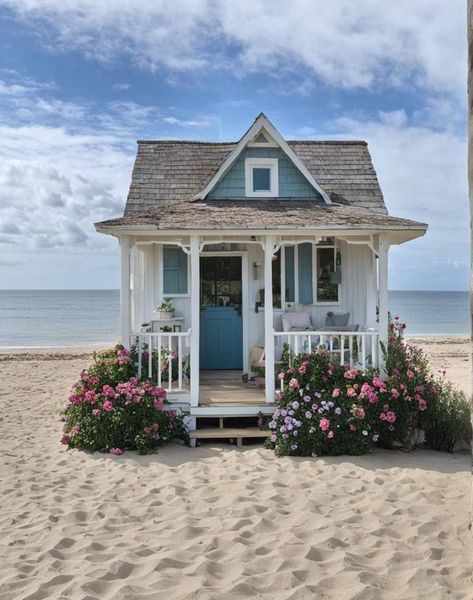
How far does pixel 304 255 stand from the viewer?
36.9ft

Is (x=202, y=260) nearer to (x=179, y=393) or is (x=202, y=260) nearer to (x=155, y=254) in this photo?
(x=155, y=254)

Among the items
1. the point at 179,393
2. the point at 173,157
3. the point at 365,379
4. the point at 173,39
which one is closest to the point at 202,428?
the point at 179,393

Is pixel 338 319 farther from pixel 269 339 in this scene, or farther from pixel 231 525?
pixel 231 525

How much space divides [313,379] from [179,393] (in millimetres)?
2233

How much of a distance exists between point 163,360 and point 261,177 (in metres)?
4.32

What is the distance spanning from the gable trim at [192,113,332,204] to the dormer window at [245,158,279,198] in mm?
330

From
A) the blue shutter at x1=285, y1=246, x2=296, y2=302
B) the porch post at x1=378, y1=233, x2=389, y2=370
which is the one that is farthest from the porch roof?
the blue shutter at x1=285, y1=246, x2=296, y2=302

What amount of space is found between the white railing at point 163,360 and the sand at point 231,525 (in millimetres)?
1269

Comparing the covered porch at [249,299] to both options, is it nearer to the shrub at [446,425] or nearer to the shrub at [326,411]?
the shrub at [326,411]

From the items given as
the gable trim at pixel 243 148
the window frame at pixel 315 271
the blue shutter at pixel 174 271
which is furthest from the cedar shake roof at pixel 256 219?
the blue shutter at pixel 174 271

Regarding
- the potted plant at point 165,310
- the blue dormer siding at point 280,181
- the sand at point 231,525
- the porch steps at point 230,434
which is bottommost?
the sand at point 231,525

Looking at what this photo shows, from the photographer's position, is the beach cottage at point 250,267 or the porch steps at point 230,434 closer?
the porch steps at point 230,434

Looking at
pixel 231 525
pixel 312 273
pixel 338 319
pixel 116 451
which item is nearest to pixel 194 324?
pixel 116 451

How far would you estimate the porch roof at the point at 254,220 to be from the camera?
28.3 ft
